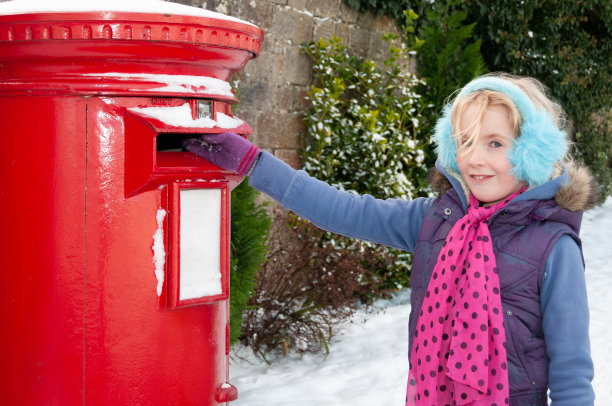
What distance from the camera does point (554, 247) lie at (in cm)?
180

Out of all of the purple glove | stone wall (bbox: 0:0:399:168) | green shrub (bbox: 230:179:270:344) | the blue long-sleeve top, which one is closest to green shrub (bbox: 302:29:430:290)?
stone wall (bbox: 0:0:399:168)

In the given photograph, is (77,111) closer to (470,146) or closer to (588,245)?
(470,146)

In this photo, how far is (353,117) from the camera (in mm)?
5703

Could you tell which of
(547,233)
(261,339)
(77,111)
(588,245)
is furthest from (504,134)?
(588,245)

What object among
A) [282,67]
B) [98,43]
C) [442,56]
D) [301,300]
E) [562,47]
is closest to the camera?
[98,43]

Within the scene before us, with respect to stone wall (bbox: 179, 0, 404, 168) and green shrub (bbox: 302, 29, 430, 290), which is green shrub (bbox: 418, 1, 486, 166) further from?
stone wall (bbox: 179, 0, 404, 168)

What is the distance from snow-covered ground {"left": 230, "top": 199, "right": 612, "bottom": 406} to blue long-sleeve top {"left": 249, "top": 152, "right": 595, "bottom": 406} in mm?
1727

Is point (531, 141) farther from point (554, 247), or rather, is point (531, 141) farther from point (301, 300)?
point (301, 300)

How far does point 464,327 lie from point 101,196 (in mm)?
968

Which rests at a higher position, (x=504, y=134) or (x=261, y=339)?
(x=504, y=134)

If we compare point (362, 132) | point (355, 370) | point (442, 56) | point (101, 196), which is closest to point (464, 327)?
point (101, 196)

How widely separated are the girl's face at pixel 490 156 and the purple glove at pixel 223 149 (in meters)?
0.57

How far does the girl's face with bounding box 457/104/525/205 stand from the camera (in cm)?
187

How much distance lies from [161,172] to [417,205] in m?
0.78
